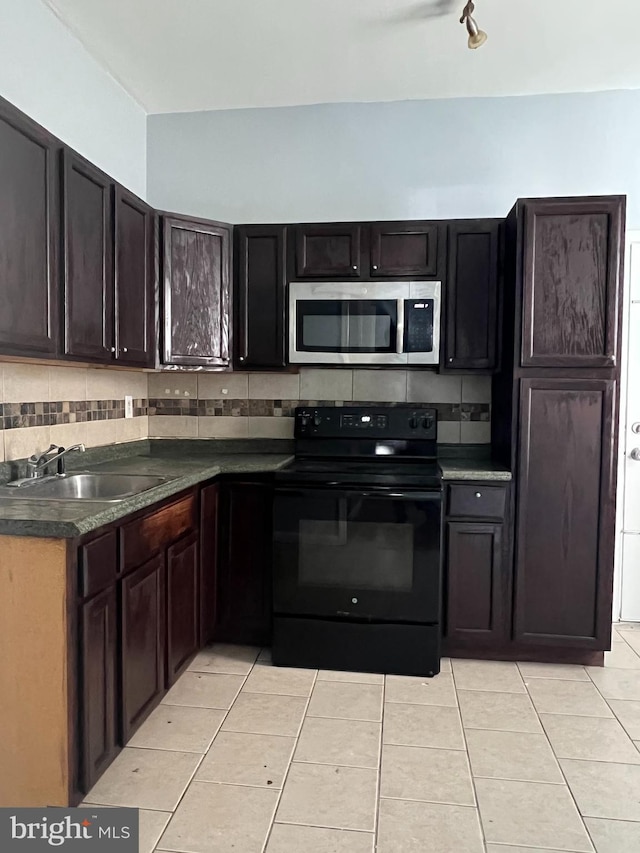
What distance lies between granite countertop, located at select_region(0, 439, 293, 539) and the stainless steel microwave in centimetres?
61

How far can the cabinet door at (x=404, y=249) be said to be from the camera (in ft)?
9.78

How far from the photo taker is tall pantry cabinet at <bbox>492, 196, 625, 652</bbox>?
8.66 ft

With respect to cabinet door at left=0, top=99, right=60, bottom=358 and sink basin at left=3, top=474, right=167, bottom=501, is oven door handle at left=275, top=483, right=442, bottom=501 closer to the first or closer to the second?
sink basin at left=3, top=474, right=167, bottom=501

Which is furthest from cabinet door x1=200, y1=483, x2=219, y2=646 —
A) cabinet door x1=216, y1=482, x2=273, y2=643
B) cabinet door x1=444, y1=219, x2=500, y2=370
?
cabinet door x1=444, y1=219, x2=500, y2=370

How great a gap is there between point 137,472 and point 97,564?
33.4 inches

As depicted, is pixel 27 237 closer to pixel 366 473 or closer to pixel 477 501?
pixel 366 473

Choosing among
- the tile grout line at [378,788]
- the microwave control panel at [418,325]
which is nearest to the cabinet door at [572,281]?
the microwave control panel at [418,325]

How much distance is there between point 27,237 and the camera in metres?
1.90

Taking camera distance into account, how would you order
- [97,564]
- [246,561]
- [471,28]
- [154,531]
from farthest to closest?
[246,561] < [471,28] < [154,531] < [97,564]

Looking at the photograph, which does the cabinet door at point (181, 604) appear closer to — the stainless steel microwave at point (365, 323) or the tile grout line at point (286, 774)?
the tile grout line at point (286, 774)

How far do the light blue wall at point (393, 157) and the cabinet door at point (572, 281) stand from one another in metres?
0.61

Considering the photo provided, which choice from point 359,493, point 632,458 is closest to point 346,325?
point 359,493

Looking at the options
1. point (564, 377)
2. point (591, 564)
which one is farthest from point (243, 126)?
point (591, 564)

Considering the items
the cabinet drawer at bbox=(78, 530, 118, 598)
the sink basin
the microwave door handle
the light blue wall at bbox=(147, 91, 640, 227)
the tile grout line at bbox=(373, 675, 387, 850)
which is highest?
the light blue wall at bbox=(147, 91, 640, 227)
